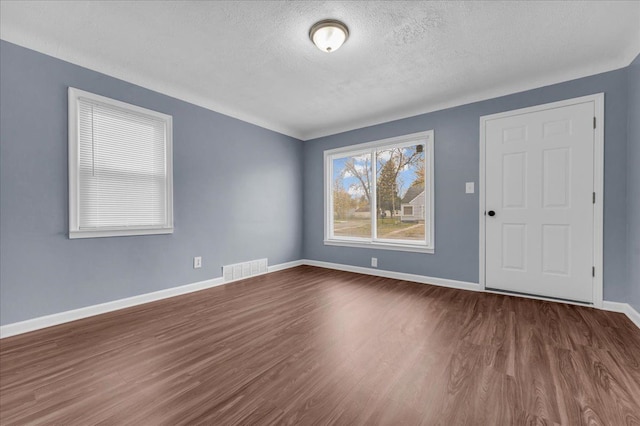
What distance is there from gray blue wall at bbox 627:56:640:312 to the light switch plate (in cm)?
134

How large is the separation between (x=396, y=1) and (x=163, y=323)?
10.7 feet

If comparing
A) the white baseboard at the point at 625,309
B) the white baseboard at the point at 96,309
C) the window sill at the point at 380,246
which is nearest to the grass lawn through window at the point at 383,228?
the window sill at the point at 380,246

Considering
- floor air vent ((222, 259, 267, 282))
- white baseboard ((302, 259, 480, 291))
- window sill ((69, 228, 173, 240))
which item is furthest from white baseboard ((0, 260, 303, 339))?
white baseboard ((302, 259, 480, 291))

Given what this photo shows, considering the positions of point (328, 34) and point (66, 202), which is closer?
point (328, 34)

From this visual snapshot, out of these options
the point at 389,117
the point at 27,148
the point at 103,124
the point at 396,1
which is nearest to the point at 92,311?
the point at 27,148

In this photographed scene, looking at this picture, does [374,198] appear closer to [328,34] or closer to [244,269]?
[244,269]

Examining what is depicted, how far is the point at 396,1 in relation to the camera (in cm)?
196

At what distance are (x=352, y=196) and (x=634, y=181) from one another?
3289 millimetres

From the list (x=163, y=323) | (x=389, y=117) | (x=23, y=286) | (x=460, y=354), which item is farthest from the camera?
(x=389, y=117)

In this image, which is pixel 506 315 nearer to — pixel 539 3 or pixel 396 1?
pixel 539 3

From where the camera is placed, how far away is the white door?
2895 millimetres

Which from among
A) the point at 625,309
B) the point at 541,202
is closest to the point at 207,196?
A: the point at 541,202

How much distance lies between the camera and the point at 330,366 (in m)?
1.81

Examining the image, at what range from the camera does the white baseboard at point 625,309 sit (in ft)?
8.00
